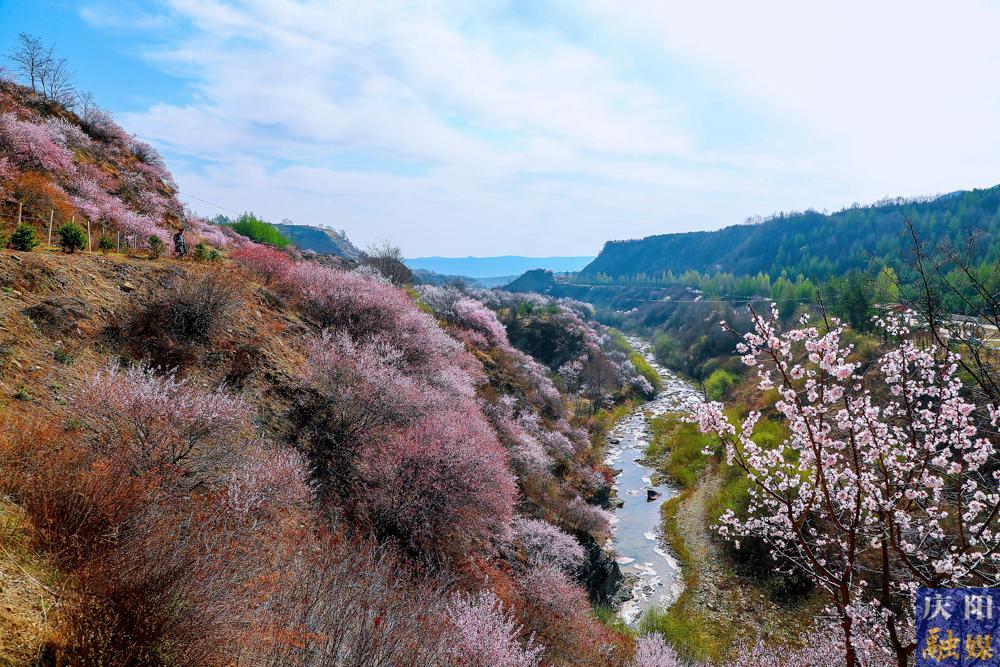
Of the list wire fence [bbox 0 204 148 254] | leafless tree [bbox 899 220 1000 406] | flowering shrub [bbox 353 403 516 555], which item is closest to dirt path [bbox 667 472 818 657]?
flowering shrub [bbox 353 403 516 555]

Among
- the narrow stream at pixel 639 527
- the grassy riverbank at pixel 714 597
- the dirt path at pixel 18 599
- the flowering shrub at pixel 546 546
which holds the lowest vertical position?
the narrow stream at pixel 639 527

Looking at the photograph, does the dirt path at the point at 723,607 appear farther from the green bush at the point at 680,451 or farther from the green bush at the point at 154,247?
the green bush at the point at 154,247

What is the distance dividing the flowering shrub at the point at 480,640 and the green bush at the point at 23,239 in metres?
17.0

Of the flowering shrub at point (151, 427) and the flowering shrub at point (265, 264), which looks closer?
the flowering shrub at point (151, 427)

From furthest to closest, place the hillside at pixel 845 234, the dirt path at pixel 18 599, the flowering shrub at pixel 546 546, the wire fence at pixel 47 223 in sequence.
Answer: the hillside at pixel 845 234, the flowering shrub at pixel 546 546, the wire fence at pixel 47 223, the dirt path at pixel 18 599

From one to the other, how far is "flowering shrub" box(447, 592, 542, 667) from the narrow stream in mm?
6448

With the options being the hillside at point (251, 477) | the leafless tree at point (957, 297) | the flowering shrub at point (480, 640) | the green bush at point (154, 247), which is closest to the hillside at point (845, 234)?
the leafless tree at point (957, 297)

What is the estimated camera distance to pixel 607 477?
35.7 metres

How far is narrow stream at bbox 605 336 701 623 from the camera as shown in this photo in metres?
22.6

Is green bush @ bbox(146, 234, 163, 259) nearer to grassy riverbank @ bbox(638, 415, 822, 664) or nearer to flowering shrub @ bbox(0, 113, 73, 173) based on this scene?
flowering shrub @ bbox(0, 113, 73, 173)

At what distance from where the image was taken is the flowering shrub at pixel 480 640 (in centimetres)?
900

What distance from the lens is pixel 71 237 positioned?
15.3m

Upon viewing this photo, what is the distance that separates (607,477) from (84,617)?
3473 cm

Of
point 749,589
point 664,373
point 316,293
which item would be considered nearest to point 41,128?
point 316,293
